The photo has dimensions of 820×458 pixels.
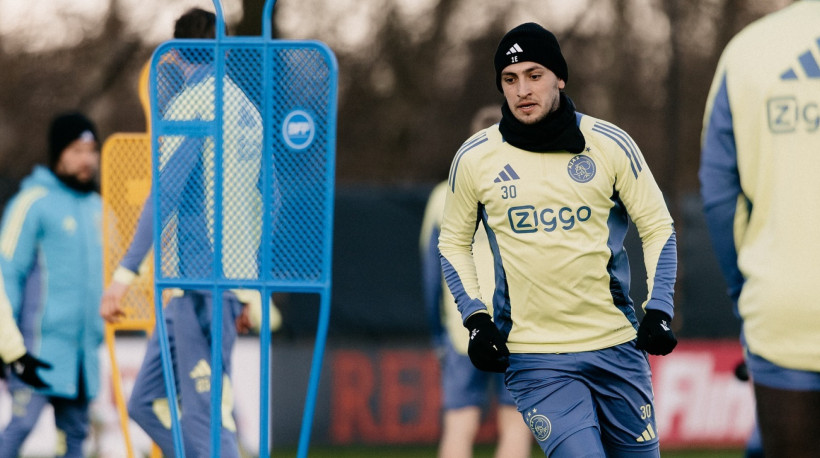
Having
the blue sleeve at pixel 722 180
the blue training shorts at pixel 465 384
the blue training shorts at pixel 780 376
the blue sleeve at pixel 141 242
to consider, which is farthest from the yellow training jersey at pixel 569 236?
the blue training shorts at pixel 465 384

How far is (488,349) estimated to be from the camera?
439 centimetres

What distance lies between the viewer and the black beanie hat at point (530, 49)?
456 centimetres

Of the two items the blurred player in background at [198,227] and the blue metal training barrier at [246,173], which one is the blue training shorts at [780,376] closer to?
the blue metal training barrier at [246,173]

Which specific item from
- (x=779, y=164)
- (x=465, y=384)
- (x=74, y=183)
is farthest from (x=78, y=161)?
(x=779, y=164)

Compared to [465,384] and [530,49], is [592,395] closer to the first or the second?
[530,49]

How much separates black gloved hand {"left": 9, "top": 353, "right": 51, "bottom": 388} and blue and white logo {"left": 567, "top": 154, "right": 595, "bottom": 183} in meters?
2.99

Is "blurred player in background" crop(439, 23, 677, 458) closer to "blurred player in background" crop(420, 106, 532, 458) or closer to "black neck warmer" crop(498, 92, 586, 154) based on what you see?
"black neck warmer" crop(498, 92, 586, 154)

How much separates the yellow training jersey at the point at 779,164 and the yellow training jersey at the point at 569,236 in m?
0.91

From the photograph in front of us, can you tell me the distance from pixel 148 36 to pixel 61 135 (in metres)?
11.8

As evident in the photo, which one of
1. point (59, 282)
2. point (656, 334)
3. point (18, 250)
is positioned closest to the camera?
point (656, 334)

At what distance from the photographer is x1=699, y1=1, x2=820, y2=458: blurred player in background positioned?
3.42 m

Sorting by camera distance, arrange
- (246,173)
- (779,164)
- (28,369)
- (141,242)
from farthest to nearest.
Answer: (28,369), (141,242), (246,173), (779,164)

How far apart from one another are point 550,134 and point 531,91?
17 cm

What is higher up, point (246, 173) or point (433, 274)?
point (246, 173)
